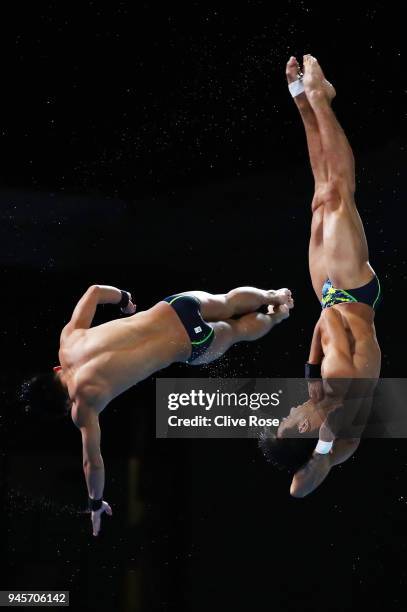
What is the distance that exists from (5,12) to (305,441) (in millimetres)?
3761

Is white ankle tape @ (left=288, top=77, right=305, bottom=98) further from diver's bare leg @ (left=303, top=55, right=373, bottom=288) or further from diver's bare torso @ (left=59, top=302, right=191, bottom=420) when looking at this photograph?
diver's bare torso @ (left=59, top=302, right=191, bottom=420)

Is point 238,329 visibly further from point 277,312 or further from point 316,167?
point 316,167

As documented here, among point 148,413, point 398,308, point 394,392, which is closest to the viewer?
point 394,392

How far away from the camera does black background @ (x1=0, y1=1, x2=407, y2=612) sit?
5.23 m

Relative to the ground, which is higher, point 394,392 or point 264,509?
point 394,392

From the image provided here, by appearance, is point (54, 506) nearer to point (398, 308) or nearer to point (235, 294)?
point (235, 294)

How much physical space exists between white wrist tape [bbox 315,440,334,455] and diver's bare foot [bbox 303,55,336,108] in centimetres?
186

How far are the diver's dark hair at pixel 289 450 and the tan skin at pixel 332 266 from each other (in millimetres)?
191

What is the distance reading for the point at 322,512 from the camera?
17.7 ft

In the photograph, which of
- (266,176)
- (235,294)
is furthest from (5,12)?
(235,294)

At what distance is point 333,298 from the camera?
410 centimetres

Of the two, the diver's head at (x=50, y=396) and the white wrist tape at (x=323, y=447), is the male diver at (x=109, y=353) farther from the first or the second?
the white wrist tape at (x=323, y=447)

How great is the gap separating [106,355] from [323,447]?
129cm

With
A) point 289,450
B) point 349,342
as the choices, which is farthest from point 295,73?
point 289,450
